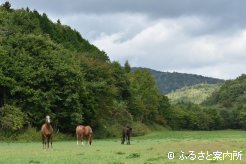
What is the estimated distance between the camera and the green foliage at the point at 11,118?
200 feet

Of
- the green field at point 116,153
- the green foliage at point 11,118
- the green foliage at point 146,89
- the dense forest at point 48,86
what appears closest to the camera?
the green field at point 116,153

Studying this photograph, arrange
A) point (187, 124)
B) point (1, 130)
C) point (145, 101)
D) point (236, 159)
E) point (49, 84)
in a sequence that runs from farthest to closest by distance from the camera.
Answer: point (187, 124), point (145, 101), point (49, 84), point (1, 130), point (236, 159)

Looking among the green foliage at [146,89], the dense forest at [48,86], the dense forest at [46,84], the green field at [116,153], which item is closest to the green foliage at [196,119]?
the green foliage at [146,89]

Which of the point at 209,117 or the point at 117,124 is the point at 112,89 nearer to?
the point at 117,124

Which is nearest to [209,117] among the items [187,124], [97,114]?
[187,124]

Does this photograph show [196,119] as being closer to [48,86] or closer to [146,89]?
[146,89]

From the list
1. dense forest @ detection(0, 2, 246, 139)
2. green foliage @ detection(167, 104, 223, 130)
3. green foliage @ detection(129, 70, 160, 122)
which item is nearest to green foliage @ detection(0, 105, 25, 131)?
dense forest @ detection(0, 2, 246, 139)

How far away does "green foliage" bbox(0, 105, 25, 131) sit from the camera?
200ft

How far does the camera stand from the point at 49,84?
6669 cm

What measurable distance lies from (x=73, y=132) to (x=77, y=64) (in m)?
10.3

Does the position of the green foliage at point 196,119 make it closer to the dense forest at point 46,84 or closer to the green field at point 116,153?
the dense forest at point 46,84

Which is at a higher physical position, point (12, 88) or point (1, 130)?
point (12, 88)

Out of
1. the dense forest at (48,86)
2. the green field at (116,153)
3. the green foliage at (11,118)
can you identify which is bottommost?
the green field at (116,153)

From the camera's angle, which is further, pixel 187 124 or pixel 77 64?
pixel 187 124
